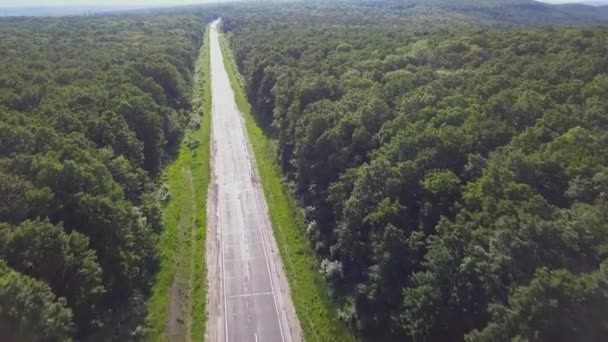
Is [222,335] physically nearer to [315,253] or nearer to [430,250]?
[315,253]

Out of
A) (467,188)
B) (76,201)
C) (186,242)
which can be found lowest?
(186,242)

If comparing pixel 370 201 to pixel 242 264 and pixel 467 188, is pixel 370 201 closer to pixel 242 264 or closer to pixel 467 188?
pixel 467 188

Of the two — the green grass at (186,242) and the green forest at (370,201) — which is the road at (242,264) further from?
the green forest at (370,201)

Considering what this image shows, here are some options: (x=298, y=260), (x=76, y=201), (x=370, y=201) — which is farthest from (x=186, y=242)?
(x=370, y=201)

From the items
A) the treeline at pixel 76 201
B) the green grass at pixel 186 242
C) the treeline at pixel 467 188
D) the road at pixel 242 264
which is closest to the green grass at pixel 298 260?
the road at pixel 242 264

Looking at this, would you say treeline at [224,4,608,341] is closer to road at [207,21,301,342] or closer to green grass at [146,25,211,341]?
road at [207,21,301,342]

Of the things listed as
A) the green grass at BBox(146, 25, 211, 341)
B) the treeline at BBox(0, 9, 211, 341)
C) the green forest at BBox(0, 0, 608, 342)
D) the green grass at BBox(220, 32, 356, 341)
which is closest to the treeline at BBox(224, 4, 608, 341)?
the green forest at BBox(0, 0, 608, 342)
